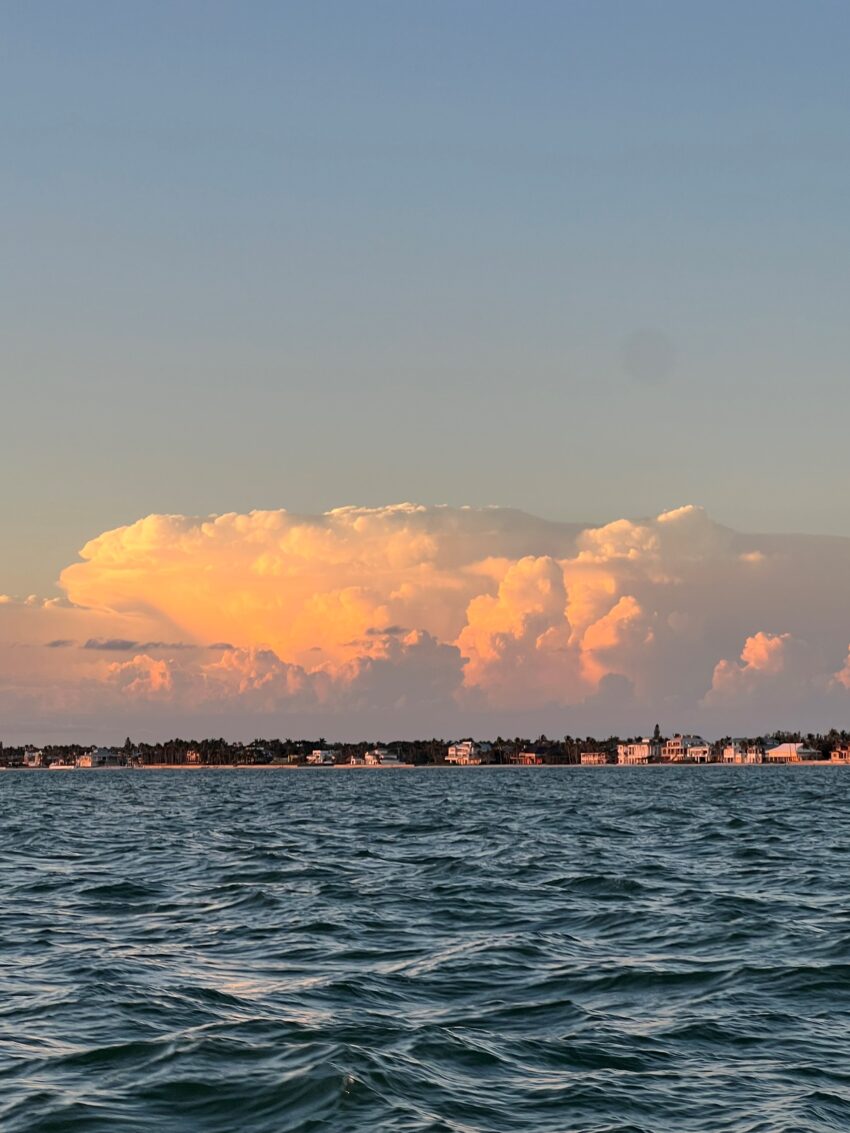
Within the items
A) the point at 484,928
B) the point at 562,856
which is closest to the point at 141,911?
the point at 484,928

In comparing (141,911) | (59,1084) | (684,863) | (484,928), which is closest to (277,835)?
(684,863)

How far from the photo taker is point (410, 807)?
387 feet

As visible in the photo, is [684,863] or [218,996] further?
[684,863]

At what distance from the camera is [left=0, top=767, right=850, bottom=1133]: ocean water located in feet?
59.5

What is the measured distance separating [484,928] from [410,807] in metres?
84.9

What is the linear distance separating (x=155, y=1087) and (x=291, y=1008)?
5326 millimetres

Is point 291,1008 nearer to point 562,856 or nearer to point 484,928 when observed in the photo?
point 484,928

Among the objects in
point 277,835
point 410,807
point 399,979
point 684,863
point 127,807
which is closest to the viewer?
point 399,979

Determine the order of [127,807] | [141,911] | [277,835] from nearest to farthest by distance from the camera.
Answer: [141,911] < [277,835] < [127,807]

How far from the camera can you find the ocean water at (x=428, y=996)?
1814cm

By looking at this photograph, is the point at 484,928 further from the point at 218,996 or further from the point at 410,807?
the point at 410,807

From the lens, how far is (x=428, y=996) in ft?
82.9

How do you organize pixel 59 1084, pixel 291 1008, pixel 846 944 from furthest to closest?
pixel 846 944 < pixel 291 1008 < pixel 59 1084

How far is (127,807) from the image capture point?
5084 inches
